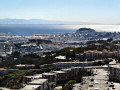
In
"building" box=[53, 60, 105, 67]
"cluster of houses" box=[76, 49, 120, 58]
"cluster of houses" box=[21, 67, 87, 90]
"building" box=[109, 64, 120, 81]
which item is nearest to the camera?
"cluster of houses" box=[21, 67, 87, 90]

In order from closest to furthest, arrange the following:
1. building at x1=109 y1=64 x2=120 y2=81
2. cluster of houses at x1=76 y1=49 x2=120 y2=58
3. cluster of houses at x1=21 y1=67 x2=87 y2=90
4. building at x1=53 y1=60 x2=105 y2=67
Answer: cluster of houses at x1=21 y1=67 x2=87 y2=90 < building at x1=109 y1=64 x2=120 y2=81 < building at x1=53 y1=60 x2=105 y2=67 < cluster of houses at x1=76 y1=49 x2=120 y2=58

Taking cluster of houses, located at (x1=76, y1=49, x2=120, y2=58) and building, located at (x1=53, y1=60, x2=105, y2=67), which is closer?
building, located at (x1=53, y1=60, x2=105, y2=67)

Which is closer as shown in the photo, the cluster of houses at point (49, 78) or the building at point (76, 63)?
the cluster of houses at point (49, 78)

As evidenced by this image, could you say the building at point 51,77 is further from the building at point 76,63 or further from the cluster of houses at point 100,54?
the cluster of houses at point 100,54

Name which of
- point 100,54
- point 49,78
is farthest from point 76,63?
point 49,78

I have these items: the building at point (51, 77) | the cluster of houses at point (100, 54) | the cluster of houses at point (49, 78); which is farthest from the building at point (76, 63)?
the building at point (51, 77)

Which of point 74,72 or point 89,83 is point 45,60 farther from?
point 89,83

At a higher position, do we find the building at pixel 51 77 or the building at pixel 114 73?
the building at pixel 114 73

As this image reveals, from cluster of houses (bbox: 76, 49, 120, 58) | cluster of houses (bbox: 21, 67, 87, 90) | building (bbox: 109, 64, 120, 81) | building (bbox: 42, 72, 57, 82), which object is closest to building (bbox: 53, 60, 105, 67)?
cluster of houses (bbox: 21, 67, 87, 90)

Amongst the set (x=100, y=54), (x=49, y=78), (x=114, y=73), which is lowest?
(x=49, y=78)

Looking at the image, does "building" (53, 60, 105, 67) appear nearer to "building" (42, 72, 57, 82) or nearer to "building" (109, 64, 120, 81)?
"building" (109, 64, 120, 81)

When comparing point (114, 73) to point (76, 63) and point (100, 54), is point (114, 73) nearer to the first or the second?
point (76, 63)

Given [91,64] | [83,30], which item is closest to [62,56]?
[91,64]
